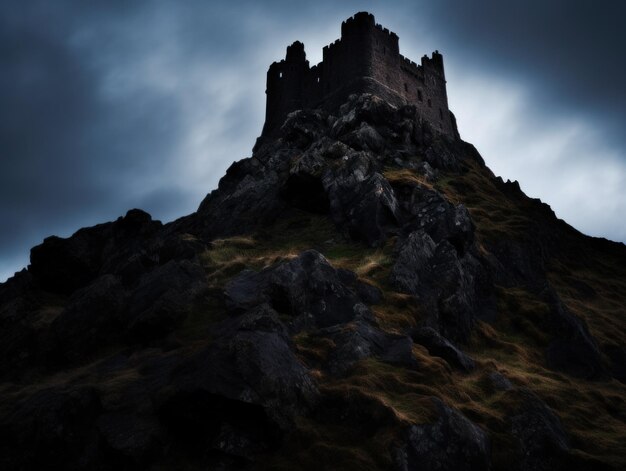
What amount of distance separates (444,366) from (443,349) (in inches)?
60.7

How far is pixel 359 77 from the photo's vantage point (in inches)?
2509

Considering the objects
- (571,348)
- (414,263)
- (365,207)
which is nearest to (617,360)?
(571,348)

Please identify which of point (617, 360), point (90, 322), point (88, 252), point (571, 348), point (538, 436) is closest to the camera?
point (538, 436)

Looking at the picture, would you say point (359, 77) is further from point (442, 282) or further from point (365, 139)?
point (442, 282)

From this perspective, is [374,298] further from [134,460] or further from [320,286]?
[134,460]

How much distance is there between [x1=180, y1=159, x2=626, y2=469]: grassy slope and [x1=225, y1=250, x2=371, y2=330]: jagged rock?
1344 millimetres

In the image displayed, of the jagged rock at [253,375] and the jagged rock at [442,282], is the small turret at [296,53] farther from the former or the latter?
the jagged rock at [253,375]

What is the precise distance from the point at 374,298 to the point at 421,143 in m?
34.2

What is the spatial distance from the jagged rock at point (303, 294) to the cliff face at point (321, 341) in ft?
0.35

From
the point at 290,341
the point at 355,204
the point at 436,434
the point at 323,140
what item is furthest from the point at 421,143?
the point at 436,434

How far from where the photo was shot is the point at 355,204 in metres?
37.0

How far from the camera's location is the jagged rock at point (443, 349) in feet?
73.5

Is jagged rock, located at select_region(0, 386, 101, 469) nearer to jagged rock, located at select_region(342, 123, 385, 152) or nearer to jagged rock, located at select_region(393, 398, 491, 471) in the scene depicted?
jagged rock, located at select_region(393, 398, 491, 471)

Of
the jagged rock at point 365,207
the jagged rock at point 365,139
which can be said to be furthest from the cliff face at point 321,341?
the jagged rock at point 365,139
